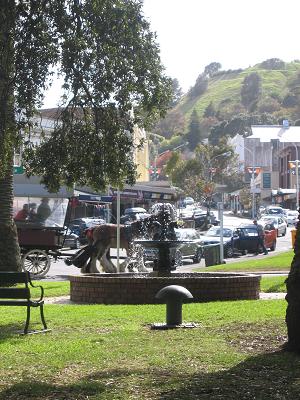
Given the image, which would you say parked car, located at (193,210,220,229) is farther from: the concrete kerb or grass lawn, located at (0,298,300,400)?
grass lawn, located at (0,298,300,400)

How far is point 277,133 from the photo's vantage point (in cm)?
11812

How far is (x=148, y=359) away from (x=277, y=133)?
11138 cm

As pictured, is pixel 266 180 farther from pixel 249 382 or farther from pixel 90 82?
pixel 249 382

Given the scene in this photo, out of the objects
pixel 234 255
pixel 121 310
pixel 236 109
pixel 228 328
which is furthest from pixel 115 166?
pixel 236 109

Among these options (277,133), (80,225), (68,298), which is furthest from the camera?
(277,133)

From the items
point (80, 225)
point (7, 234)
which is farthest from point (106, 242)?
point (80, 225)

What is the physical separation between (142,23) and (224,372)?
1009cm

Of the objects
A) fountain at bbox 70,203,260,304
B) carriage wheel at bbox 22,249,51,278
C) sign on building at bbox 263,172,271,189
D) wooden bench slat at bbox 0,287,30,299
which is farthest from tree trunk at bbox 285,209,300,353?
sign on building at bbox 263,172,271,189

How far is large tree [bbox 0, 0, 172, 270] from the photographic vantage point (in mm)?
14500

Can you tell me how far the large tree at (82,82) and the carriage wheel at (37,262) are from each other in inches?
279

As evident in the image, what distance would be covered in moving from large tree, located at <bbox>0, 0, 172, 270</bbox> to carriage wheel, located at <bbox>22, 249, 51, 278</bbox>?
23.2 feet

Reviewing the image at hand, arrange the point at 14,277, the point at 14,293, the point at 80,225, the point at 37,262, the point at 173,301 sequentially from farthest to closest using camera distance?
the point at 80,225 → the point at 37,262 → the point at 14,277 → the point at 173,301 → the point at 14,293

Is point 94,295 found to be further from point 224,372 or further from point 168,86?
→ point 224,372

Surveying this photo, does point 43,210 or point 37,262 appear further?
point 43,210
